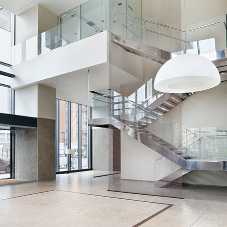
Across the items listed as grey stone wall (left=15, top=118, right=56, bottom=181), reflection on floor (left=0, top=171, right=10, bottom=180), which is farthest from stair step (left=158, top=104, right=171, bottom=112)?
reflection on floor (left=0, top=171, right=10, bottom=180)

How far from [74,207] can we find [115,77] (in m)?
5.96

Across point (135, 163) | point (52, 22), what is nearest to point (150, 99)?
point (135, 163)

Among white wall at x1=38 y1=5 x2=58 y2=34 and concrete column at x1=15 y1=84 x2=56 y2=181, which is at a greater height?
white wall at x1=38 y1=5 x2=58 y2=34

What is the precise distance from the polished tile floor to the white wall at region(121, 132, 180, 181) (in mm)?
1067

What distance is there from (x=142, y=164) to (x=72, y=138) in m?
10.0

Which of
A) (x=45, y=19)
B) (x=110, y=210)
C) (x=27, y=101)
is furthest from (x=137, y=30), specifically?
(x=110, y=210)

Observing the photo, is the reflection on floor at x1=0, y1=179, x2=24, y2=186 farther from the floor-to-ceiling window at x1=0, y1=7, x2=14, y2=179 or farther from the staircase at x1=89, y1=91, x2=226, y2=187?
the staircase at x1=89, y1=91, x2=226, y2=187

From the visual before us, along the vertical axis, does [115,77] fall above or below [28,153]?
above

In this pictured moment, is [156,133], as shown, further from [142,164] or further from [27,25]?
[27,25]

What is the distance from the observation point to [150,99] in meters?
11.9

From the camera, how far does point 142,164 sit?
33.7ft

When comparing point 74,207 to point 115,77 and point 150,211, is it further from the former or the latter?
point 115,77

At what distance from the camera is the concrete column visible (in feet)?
45.0

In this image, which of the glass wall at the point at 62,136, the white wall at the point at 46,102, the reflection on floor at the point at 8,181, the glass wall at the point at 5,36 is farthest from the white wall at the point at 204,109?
the glass wall at the point at 5,36
